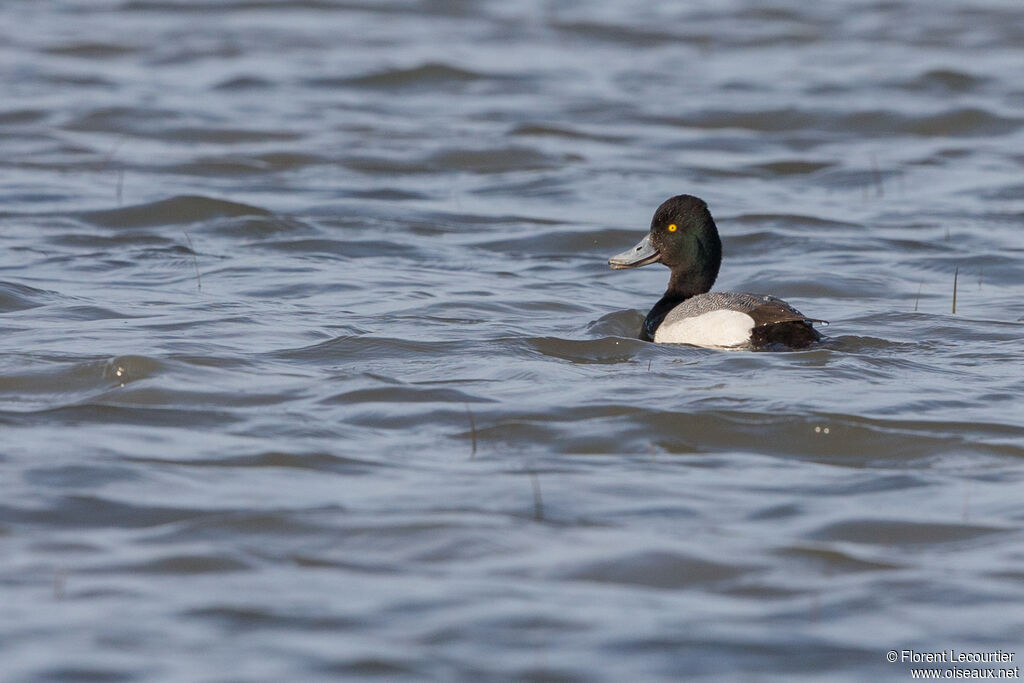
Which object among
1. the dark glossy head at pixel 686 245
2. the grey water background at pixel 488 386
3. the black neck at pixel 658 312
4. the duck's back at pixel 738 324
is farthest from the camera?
the dark glossy head at pixel 686 245

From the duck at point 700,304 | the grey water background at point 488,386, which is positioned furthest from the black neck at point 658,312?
the grey water background at point 488,386

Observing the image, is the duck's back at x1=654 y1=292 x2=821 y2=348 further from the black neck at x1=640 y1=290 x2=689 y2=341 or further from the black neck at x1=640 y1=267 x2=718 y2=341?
the black neck at x1=640 y1=267 x2=718 y2=341

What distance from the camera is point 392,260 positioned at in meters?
12.0

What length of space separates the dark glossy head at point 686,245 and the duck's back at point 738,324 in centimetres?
78

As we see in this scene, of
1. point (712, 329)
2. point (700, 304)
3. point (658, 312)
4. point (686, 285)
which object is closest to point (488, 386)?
point (712, 329)

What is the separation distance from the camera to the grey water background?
5031 mm

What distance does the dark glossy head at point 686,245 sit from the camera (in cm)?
1019

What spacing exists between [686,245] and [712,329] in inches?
48.0

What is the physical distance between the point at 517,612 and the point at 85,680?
1.33 m

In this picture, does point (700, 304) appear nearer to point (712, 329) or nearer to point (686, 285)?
point (712, 329)

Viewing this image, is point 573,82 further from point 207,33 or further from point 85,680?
point 85,680

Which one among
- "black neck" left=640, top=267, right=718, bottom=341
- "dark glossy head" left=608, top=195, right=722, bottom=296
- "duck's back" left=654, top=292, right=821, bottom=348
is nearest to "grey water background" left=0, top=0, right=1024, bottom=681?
"duck's back" left=654, top=292, right=821, bottom=348

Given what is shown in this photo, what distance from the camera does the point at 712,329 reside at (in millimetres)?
9133

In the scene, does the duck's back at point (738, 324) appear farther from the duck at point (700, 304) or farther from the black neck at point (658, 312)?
the black neck at point (658, 312)
